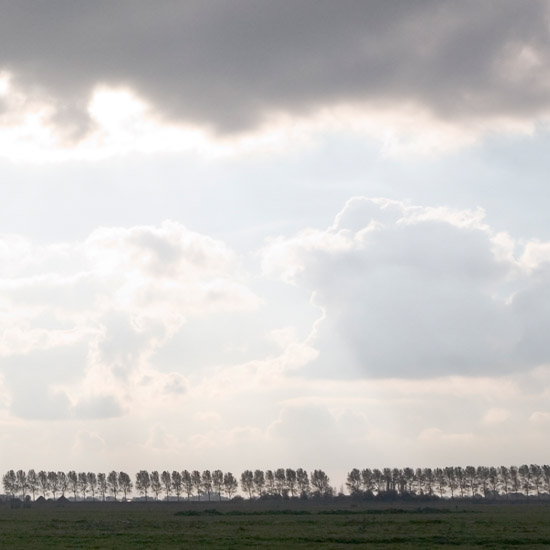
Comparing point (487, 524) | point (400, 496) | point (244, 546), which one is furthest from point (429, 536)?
point (400, 496)

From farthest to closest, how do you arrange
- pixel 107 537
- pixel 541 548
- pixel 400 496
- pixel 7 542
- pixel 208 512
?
pixel 400 496
pixel 208 512
pixel 107 537
pixel 7 542
pixel 541 548

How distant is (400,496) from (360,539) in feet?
471

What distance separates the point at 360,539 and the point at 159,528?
19.5m

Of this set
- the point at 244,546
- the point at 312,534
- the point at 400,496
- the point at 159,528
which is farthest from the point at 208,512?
the point at 400,496

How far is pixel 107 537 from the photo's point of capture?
176 feet

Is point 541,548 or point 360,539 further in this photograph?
point 360,539

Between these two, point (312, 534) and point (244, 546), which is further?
point (312, 534)

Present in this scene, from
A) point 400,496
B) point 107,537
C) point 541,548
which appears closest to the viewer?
point 541,548

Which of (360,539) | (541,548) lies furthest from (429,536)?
(541,548)

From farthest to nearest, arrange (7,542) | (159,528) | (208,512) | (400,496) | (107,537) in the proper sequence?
(400,496)
(208,512)
(159,528)
(107,537)
(7,542)

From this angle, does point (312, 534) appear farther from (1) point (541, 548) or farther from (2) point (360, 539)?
(1) point (541, 548)

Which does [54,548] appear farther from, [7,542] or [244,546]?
[244,546]

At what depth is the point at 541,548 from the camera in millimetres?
44875

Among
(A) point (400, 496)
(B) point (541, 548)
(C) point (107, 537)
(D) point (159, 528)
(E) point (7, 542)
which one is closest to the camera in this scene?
(B) point (541, 548)
